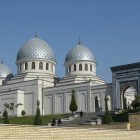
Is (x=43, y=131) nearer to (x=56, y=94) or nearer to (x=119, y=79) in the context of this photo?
(x=119, y=79)

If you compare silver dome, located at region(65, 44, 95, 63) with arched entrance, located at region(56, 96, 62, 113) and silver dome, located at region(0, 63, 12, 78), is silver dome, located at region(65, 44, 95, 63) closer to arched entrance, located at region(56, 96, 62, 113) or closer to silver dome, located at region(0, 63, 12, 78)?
arched entrance, located at region(56, 96, 62, 113)

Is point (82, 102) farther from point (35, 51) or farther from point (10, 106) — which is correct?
point (35, 51)

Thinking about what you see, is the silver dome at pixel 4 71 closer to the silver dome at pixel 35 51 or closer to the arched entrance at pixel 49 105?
the silver dome at pixel 35 51

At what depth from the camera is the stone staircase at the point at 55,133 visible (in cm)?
753

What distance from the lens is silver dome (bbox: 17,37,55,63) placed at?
41.1 m

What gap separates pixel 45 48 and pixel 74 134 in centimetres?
3391

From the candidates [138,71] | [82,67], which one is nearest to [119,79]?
[138,71]

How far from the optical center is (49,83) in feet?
133

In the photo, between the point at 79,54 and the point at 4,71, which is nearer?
the point at 79,54

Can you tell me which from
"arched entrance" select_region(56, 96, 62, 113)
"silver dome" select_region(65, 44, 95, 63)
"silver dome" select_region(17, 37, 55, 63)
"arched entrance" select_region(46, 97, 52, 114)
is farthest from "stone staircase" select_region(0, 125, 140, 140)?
"silver dome" select_region(17, 37, 55, 63)

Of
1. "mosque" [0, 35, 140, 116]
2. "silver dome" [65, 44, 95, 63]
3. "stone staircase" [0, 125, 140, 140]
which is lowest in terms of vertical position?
"stone staircase" [0, 125, 140, 140]

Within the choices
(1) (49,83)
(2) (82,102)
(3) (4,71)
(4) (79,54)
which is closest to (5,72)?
(3) (4,71)

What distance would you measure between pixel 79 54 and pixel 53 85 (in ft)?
15.8

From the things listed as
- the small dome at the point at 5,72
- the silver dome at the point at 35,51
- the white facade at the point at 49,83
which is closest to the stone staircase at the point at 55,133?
the white facade at the point at 49,83
